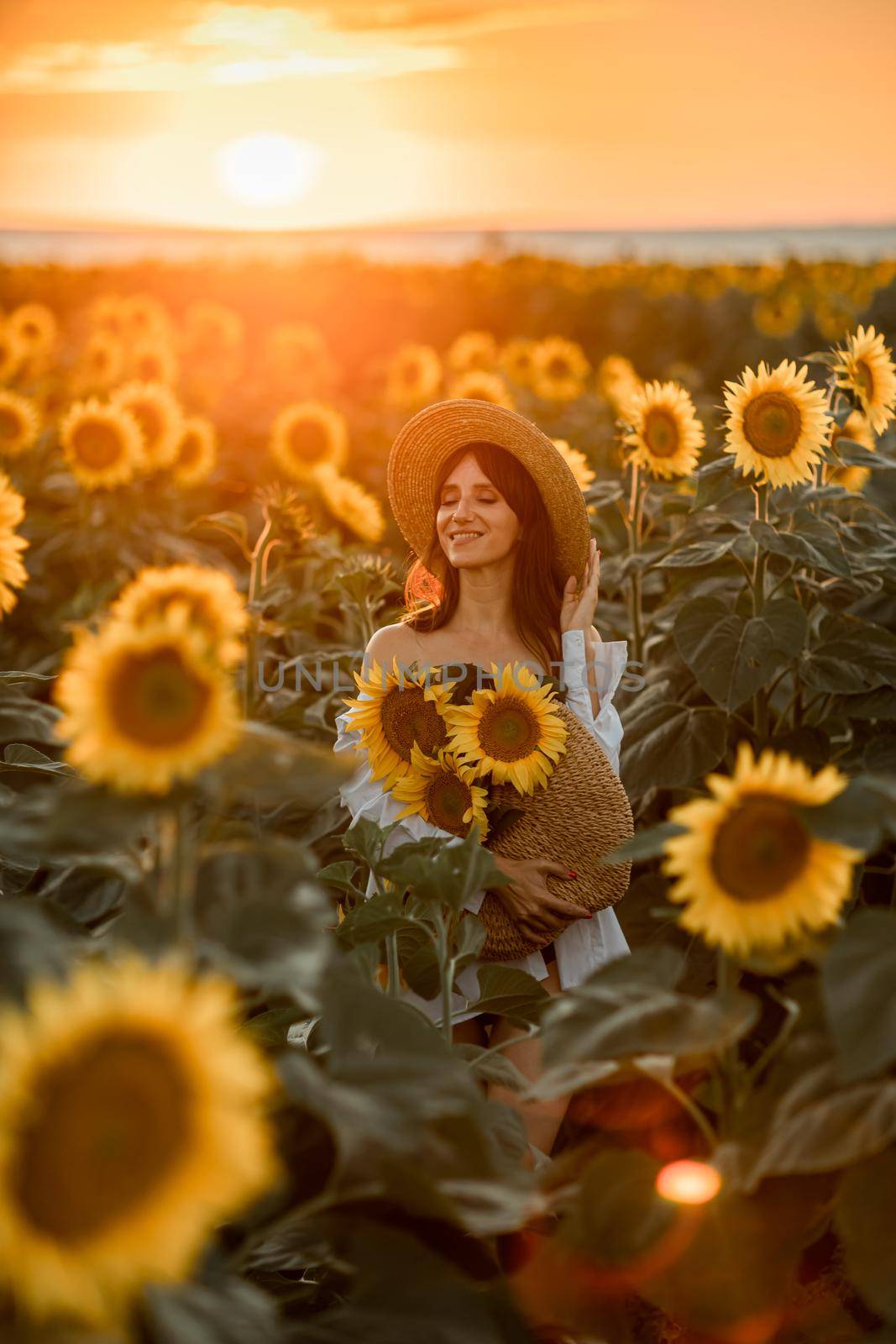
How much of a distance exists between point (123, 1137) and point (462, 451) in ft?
6.34

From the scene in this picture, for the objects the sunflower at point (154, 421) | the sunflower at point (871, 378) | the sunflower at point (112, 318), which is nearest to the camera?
the sunflower at point (871, 378)

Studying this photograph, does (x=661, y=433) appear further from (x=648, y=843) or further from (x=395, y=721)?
(x=648, y=843)

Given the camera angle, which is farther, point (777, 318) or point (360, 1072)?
point (777, 318)

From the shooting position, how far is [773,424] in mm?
2539

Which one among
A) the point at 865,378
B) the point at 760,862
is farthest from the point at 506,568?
the point at 760,862

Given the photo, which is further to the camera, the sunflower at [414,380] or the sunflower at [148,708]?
the sunflower at [414,380]

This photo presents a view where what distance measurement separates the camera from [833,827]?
3.43ft

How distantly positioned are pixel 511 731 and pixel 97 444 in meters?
2.31

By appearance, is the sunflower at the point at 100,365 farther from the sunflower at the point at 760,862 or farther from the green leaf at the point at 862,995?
the green leaf at the point at 862,995

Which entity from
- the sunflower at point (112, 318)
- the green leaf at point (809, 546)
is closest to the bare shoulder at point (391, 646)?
the green leaf at point (809, 546)

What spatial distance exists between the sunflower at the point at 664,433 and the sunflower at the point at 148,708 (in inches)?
82.0

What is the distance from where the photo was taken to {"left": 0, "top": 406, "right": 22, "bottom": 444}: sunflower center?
4539 mm

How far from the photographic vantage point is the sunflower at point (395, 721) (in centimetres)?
216

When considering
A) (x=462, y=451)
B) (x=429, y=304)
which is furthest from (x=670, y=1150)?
(x=429, y=304)
